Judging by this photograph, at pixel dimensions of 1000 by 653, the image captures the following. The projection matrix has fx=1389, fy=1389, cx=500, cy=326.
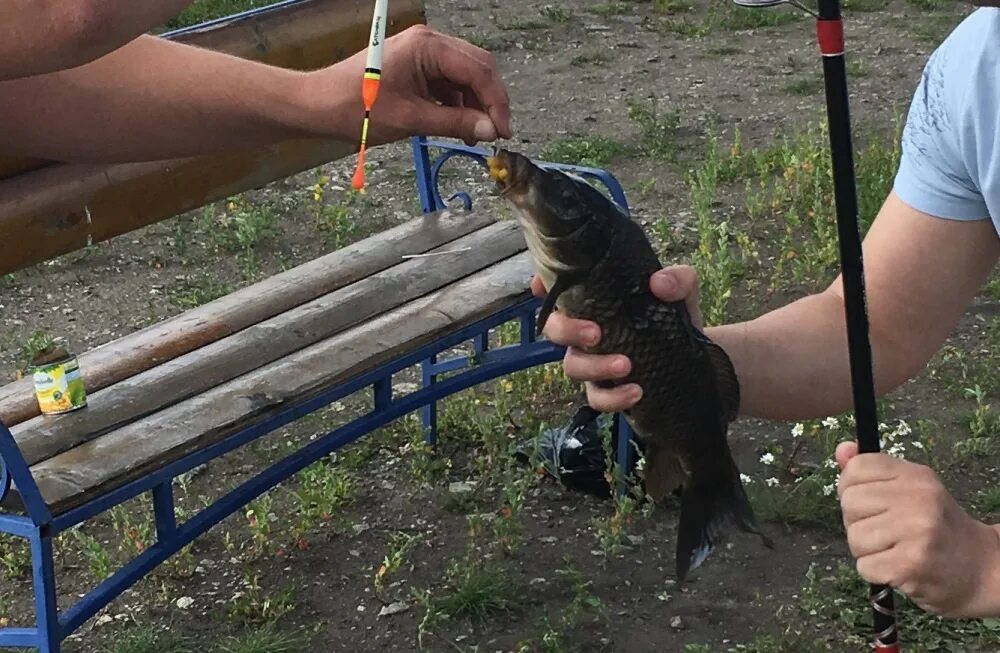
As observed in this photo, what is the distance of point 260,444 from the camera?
452 cm

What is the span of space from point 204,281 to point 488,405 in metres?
1.53

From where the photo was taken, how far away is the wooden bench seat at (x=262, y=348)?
9.70ft

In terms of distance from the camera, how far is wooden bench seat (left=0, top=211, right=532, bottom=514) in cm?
296

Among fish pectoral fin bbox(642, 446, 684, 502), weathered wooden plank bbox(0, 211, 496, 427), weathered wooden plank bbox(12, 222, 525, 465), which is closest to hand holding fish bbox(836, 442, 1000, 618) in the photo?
fish pectoral fin bbox(642, 446, 684, 502)

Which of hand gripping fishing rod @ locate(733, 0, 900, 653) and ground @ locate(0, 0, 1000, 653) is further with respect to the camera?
ground @ locate(0, 0, 1000, 653)

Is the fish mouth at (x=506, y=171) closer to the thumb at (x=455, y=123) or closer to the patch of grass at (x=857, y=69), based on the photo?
the thumb at (x=455, y=123)

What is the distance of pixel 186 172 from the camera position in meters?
3.96

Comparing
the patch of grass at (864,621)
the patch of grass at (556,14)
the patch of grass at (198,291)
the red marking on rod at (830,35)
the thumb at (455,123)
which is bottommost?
the patch of grass at (864,621)

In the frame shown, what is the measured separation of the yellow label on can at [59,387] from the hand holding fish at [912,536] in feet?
5.90

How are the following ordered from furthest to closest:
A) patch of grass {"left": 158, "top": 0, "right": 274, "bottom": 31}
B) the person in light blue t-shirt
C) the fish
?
patch of grass {"left": 158, "top": 0, "right": 274, "bottom": 31}
the fish
the person in light blue t-shirt

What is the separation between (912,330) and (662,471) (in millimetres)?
495

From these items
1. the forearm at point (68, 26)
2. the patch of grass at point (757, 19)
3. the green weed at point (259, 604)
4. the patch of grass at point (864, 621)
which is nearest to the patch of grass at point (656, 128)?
the patch of grass at point (757, 19)

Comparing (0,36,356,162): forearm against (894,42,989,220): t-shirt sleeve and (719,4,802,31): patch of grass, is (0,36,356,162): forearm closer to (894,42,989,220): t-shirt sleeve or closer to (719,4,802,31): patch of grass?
(894,42,989,220): t-shirt sleeve

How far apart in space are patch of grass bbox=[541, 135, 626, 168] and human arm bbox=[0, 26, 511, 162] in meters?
3.82
